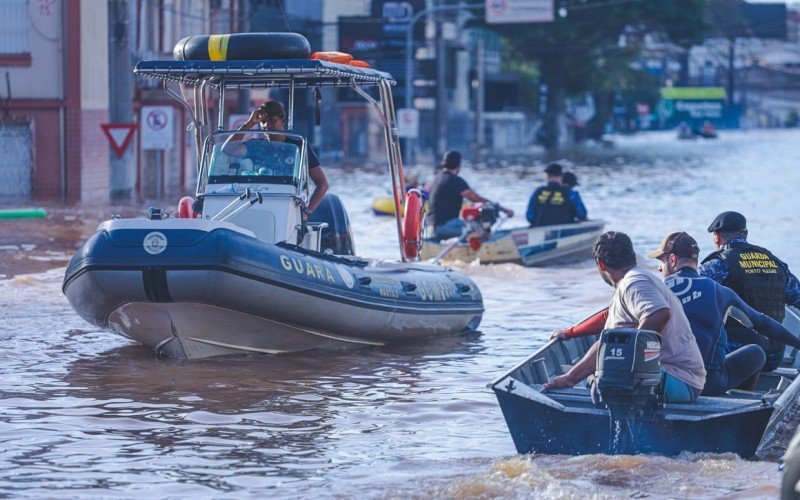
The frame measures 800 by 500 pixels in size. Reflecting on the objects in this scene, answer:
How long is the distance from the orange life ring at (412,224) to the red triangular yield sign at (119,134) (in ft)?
43.2

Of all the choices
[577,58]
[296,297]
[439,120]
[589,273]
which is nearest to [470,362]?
[296,297]

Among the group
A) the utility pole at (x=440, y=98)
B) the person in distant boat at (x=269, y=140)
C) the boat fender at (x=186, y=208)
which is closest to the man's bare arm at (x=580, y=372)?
the person in distant boat at (x=269, y=140)

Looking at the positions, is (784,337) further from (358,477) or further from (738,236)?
(358,477)

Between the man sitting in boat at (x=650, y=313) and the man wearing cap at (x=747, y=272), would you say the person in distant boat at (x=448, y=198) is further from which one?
the man sitting in boat at (x=650, y=313)

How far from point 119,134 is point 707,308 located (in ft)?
62.1

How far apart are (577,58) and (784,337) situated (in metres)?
66.8

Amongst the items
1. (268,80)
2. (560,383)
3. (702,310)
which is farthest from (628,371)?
(268,80)

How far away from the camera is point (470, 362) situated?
40.2 ft

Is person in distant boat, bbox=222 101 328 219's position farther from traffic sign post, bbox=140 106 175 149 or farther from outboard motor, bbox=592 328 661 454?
traffic sign post, bbox=140 106 175 149

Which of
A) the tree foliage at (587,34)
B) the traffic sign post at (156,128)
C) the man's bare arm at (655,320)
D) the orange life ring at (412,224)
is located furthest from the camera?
the tree foliage at (587,34)

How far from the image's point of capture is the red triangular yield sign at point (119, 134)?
2598 centimetres

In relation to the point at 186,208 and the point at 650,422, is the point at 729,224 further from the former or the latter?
the point at 186,208

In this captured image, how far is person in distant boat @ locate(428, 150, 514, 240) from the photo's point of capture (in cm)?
1848

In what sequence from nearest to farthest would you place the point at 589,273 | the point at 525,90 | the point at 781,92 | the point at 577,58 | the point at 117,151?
1. the point at 589,273
2. the point at 117,151
3. the point at 577,58
4. the point at 525,90
5. the point at 781,92
